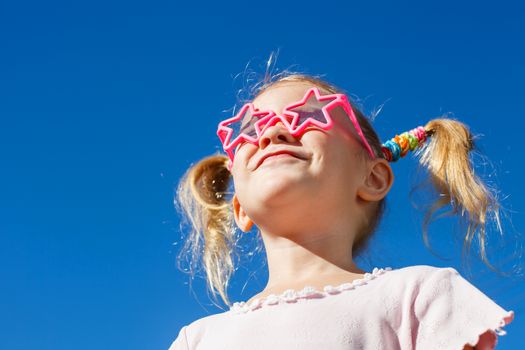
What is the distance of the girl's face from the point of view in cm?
398

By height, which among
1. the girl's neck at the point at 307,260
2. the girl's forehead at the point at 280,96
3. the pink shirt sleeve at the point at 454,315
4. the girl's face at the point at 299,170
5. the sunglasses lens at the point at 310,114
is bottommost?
the pink shirt sleeve at the point at 454,315

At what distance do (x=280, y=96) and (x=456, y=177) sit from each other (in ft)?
4.20

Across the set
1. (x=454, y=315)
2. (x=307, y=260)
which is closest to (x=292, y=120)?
(x=307, y=260)

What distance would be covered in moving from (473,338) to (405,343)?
0.32 metres

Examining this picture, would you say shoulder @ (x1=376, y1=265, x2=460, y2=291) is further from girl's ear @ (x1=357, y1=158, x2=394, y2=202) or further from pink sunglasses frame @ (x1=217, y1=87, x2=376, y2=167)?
pink sunglasses frame @ (x1=217, y1=87, x2=376, y2=167)

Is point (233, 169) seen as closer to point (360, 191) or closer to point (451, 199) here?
point (360, 191)

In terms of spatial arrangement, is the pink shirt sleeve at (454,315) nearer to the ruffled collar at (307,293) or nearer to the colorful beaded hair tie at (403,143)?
the ruffled collar at (307,293)

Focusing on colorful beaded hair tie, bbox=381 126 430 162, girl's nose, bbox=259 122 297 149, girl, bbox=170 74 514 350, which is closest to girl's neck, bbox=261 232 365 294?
girl, bbox=170 74 514 350

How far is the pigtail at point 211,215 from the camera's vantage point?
17.4ft

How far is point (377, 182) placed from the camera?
451cm

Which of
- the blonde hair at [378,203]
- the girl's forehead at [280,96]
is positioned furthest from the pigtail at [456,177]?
the girl's forehead at [280,96]

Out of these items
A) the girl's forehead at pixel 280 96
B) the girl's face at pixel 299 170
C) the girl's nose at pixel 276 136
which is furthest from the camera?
the girl's forehead at pixel 280 96

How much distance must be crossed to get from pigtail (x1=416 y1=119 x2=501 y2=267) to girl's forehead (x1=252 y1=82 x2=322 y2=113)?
1.02 m

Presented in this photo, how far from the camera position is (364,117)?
15.8 feet
